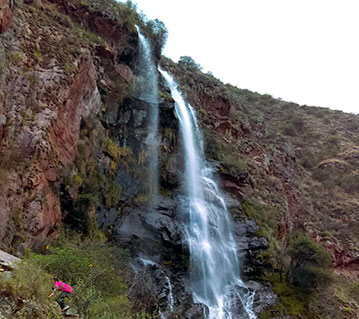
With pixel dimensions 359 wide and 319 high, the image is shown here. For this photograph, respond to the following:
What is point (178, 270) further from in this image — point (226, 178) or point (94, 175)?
point (226, 178)

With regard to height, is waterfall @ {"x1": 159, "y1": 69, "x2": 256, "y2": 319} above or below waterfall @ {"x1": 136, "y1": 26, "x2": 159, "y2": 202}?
below

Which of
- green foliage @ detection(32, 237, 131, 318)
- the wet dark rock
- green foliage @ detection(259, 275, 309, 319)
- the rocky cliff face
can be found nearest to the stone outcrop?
Answer: the rocky cliff face

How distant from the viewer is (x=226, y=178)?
773 inches

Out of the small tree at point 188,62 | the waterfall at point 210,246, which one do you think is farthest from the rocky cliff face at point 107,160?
the small tree at point 188,62

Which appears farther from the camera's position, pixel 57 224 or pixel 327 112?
pixel 327 112

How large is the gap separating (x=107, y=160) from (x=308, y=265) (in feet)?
31.8

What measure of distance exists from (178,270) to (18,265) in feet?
27.9

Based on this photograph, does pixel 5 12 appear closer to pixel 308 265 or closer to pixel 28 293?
pixel 28 293

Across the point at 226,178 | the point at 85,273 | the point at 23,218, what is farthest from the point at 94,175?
the point at 226,178

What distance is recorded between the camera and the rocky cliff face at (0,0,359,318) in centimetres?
906

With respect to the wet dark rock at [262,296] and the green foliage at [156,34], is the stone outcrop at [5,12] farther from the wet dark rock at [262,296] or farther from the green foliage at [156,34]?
the green foliage at [156,34]

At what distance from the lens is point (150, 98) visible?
17.5 metres

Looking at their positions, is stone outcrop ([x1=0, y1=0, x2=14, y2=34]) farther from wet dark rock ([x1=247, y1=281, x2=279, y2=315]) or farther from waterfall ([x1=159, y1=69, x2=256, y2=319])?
wet dark rock ([x1=247, y1=281, x2=279, y2=315])

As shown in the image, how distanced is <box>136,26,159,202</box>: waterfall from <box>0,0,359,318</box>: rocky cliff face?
368 millimetres
